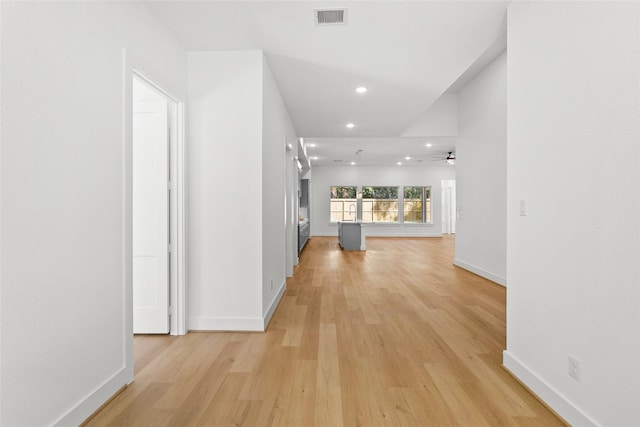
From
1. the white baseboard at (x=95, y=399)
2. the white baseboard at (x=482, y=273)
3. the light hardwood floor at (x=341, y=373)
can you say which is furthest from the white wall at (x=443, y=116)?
the white baseboard at (x=95, y=399)

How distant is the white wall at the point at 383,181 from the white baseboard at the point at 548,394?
35.7ft

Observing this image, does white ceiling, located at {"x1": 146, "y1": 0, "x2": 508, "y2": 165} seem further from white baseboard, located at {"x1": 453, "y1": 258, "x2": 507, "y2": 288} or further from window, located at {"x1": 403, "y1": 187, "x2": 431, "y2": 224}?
window, located at {"x1": 403, "y1": 187, "x2": 431, "y2": 224}

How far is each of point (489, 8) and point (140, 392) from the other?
357 cm

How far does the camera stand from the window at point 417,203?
13133 millimetres

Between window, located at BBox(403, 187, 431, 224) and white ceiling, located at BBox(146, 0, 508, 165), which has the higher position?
white ceiling, located at BBox(146, 0, 508, 165)

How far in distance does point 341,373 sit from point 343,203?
1111 cm

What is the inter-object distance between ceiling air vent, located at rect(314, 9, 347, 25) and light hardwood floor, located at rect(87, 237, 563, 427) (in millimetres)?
2622

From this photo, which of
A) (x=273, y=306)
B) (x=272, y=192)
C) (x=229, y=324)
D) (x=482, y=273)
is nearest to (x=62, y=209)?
(x=229, y=324)

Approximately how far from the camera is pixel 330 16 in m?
2.43

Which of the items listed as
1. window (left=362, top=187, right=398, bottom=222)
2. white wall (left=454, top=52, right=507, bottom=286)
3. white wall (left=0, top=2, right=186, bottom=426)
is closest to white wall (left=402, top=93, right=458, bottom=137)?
white wall (left=454, top=52, right=507, bottom=286)

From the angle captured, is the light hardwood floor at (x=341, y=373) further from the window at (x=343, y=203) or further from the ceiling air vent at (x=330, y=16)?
the window at (x=343, y=203)

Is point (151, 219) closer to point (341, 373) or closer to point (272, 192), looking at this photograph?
point (272, 192)

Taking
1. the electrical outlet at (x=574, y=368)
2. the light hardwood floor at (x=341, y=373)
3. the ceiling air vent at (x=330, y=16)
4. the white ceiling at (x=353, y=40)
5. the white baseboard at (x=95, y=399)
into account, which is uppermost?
the white ceiling at (x=353, y=40)

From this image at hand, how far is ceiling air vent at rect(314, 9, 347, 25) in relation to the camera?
7.77ft
